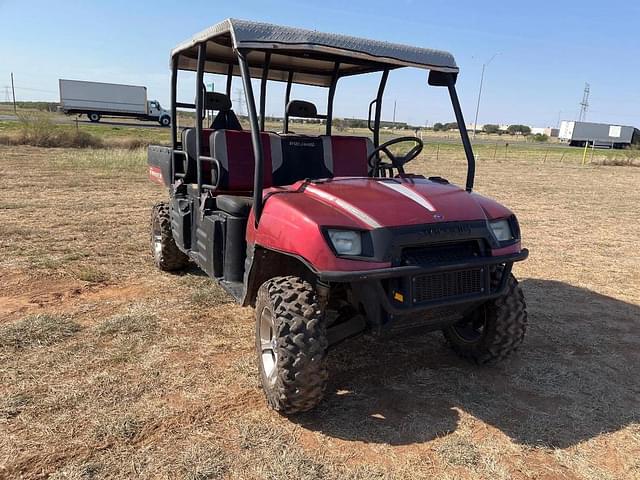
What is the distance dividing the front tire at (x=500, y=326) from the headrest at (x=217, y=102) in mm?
2765

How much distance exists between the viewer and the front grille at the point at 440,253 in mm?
2713

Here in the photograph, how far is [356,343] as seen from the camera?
3914 mm

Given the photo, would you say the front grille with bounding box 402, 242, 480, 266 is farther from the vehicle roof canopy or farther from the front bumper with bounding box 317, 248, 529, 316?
the vehicle roof canopy

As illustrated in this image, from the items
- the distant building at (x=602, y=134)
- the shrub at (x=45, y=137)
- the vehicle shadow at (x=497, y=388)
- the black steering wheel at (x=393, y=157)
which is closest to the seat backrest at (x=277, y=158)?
the black steering wheel at (x=393, y=157)

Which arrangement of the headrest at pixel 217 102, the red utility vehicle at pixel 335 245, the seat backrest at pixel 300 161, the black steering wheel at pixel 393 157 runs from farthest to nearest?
the headrest at pixel 217 102
the seat backrest at pixel 300 161
the black steering wheel at pixel 393 157
the red utility vehicle at pixel 335 245

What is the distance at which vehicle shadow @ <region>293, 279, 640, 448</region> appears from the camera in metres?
2.87

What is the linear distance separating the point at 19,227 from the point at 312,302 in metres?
5.84

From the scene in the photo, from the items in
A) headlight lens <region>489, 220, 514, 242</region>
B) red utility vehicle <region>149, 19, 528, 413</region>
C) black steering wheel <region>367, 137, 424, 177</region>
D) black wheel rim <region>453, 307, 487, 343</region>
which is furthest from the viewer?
black steering wheel <region>367, 137, 424, 177</region>

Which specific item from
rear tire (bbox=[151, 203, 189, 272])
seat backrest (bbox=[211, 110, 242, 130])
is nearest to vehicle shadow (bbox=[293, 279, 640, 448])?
rear tire (bbox=[151, 203, 189, 272])

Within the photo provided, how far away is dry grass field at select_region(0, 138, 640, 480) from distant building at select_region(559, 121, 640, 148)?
210 feet

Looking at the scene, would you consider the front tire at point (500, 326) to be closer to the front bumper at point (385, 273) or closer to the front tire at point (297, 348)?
the front bumper at point (385, 273)

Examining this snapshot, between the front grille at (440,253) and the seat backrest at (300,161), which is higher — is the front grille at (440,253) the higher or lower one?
the lower one

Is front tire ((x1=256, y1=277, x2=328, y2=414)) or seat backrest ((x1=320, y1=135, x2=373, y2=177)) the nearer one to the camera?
front tire ((x1=256, y1=277, x2=328, y2=414))

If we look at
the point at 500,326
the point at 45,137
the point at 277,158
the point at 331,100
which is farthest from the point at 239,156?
the point at 45,137
